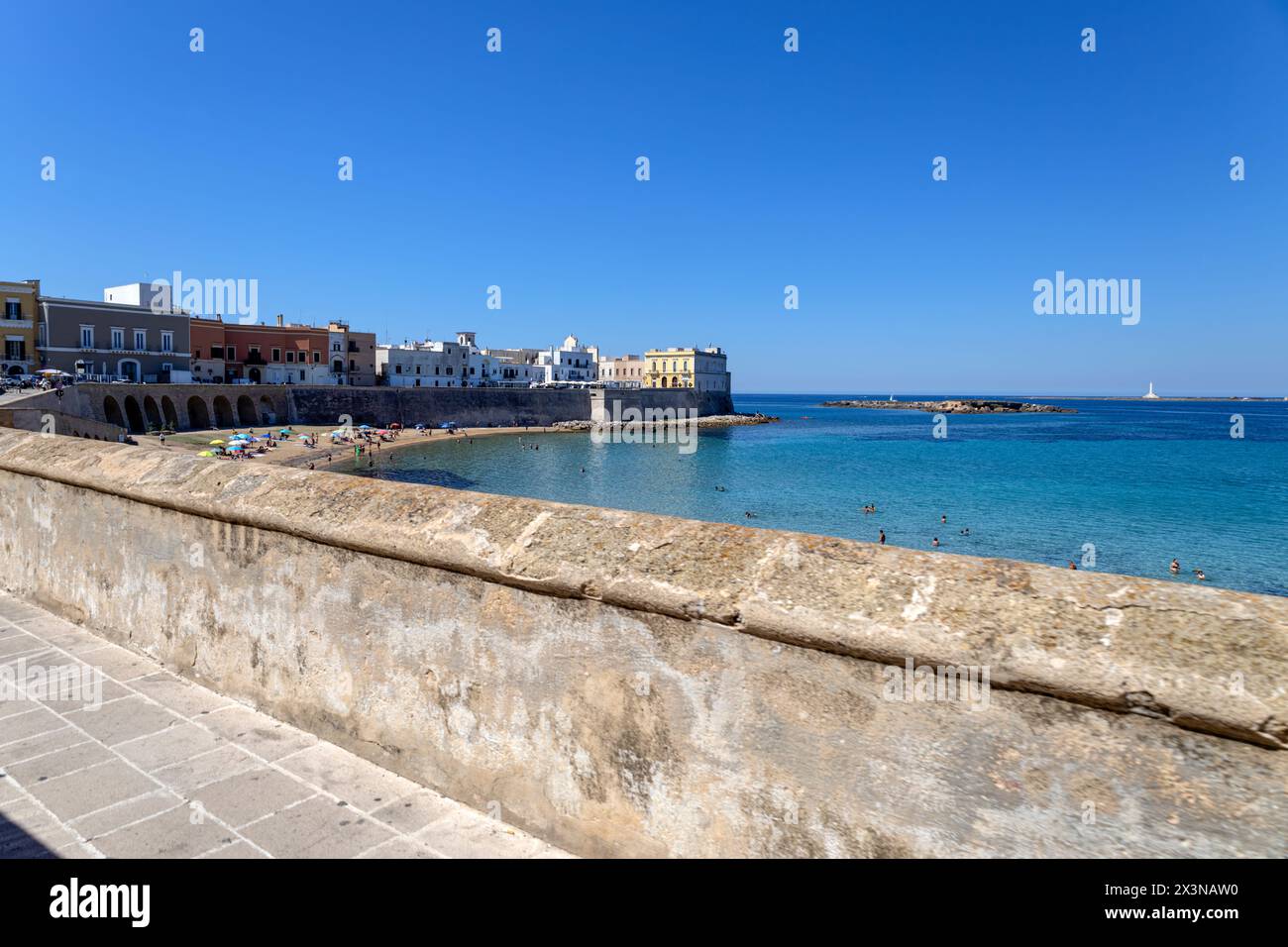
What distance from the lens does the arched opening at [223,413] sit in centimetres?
5469

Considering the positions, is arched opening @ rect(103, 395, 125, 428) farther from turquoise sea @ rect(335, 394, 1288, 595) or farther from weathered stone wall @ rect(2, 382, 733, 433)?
turquoise sea @ rect(335, 394, 1288, 595)

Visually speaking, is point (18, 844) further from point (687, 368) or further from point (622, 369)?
point (622, 369)

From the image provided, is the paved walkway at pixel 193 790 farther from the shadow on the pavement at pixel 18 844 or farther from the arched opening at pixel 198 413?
the arched opening at pixel 198 413

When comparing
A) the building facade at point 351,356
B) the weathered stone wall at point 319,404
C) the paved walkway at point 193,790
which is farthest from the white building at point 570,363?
the paved walkway at point 193,790

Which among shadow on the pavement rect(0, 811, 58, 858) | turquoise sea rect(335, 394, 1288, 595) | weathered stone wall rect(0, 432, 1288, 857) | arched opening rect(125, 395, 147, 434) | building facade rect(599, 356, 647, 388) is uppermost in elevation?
building facade rect(599, 356, 647, 388)

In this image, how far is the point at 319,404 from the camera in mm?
63281

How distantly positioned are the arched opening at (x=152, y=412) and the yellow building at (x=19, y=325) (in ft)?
20.4

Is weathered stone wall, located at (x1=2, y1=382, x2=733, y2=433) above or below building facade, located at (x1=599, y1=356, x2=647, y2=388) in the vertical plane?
below

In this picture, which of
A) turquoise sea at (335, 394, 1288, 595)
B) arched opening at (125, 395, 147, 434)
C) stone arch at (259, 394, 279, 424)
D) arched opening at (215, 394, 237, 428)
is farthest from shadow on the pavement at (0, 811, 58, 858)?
stone arch at (259, 394, 279, 424)

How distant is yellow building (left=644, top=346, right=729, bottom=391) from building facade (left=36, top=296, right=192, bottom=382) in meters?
64.6

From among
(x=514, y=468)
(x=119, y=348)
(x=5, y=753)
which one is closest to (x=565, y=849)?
(x=5, y=753)

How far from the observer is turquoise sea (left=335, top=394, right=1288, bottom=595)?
27.6m

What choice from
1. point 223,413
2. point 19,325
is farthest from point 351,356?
point 19,325
